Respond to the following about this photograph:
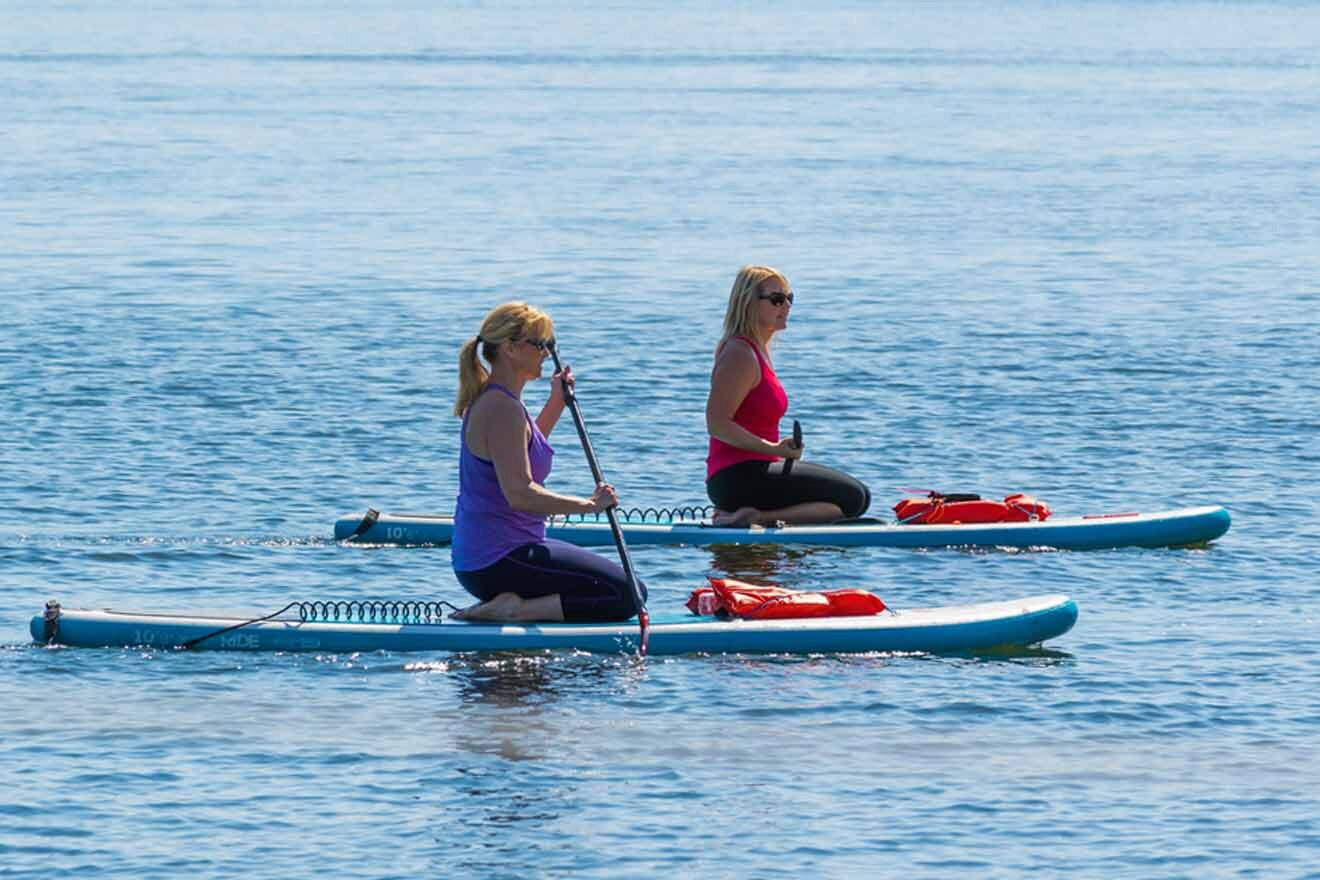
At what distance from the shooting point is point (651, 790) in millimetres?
12031

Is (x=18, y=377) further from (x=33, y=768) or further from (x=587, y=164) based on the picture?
(x=587, y=164)

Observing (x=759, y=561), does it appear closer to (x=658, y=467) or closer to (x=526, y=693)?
(x=658, y=467)

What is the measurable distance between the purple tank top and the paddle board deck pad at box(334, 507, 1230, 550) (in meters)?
3.57

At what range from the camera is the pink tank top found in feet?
55.6

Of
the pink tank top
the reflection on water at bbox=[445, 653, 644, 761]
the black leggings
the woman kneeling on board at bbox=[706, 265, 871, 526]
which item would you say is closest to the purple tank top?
the reflection on water at bbox=[445, 653, 644, 761]

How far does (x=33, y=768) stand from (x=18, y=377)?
44.2 feet

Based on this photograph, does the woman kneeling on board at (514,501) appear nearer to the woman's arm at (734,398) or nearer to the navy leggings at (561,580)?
the navy leggings at (561,580)

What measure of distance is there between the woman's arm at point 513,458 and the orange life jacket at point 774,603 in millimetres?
1252

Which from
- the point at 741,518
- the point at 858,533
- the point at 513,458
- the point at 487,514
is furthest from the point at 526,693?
the point at 858,533

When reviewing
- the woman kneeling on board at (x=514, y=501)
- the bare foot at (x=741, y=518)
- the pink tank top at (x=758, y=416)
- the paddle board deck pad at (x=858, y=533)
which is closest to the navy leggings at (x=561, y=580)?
the woman kneeling on board at (x=514, y=501)

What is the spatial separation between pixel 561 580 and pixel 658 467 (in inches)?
278

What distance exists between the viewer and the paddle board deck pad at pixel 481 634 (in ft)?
45.8

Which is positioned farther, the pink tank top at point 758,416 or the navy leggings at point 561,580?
the pink tank top at point 758,416

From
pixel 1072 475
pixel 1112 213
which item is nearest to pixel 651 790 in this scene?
pixel 1072 475
